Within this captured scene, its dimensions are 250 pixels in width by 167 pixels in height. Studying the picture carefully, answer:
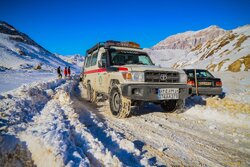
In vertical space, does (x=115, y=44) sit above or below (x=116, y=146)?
above

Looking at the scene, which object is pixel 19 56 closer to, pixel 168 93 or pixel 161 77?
pixel 161 77

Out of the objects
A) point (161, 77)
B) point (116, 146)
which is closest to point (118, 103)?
point (161, 77)

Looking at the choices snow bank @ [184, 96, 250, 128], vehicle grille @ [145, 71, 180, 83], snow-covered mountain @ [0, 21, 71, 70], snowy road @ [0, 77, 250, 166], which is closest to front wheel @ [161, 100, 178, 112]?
snow bank @ [184, 96, 250, 128]

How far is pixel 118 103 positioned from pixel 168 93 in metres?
1.48

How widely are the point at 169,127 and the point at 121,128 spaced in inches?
47.0

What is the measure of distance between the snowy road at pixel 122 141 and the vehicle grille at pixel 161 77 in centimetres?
112

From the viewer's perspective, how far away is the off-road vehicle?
530cm

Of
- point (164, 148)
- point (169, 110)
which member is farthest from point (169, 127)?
point (169, 110)

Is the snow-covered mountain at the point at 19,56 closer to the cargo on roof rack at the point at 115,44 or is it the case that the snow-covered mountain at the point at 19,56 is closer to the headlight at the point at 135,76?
the cargo on roof rack at the point at 115,44

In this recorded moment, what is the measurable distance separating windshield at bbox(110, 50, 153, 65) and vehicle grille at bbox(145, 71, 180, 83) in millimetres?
1460

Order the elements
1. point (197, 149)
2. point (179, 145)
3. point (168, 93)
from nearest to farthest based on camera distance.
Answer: point (197, 149), point (179, 145), point (168, 93)

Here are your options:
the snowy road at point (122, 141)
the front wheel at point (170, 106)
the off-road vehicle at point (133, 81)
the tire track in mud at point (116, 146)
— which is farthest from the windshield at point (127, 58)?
the tire track in mud at point (116, 146)

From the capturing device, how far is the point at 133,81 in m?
5.34

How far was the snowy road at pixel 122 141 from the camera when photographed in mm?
2523
